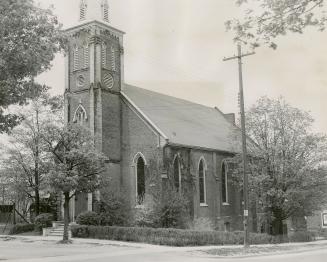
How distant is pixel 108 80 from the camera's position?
37.9 m

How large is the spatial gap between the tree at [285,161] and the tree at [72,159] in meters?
11.3

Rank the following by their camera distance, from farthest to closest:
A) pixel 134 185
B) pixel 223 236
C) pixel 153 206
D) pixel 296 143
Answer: pixel 134 185, pixel 296 143, pixel 153 206, pixel 223 236

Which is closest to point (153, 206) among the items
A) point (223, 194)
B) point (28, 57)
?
point (223, 194)

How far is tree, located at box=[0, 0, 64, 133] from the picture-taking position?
1738 cm

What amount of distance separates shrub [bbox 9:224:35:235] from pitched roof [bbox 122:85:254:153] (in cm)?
1178

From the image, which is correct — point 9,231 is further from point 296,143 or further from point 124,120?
point 296,143

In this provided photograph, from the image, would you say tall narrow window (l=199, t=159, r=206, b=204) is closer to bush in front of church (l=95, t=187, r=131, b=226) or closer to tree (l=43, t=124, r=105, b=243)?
bush in front of church (l=95, t=187, r=131, b=226)

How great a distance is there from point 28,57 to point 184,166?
20.6 metres

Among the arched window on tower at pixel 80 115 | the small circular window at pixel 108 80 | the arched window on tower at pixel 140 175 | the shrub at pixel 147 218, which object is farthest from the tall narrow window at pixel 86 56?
the shrub at pixel 147 218

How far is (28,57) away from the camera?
1770cm

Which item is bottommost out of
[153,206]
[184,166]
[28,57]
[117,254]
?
[117,254]

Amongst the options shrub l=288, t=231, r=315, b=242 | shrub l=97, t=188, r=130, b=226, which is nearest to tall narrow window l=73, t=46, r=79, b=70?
shrub l=97, t=188, r=130, b=226

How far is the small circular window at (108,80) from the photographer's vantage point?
37.6 m

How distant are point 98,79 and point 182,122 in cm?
878
